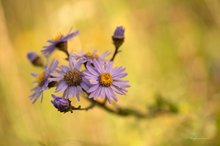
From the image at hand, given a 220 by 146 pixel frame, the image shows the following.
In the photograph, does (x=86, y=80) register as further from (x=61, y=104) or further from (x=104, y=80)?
(x=61, y=104)

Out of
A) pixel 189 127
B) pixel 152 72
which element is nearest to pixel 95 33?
pixel 152 72

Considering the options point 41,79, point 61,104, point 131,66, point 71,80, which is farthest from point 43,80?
point 131,66

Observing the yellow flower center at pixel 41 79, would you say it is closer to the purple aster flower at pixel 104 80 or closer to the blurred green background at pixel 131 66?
the purple aster flower at pixel 104 80

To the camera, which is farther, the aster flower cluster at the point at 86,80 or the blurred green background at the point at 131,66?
the blurred green background at the point at 131,66

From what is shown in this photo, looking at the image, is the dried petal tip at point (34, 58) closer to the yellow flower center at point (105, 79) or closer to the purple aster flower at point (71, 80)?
the purple aster flower at point (71, 80)

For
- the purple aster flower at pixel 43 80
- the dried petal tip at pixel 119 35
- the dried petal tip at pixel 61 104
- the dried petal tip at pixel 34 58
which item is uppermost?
the dried petal tip at pixel 119 35

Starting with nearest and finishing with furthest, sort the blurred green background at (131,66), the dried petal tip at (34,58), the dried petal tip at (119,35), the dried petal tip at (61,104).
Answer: the dried petal tip at (61,104)
the dried petal tip at (119,35)
the dried petal tip at (34,58)
the blurred green background at (131,66)

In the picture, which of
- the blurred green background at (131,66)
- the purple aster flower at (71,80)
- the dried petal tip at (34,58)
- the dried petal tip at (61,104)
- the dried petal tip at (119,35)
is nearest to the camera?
the dried petal tip at (61,104)

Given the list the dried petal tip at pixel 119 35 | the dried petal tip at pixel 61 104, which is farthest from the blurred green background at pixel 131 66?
the dried petal tip at pixel 61 104

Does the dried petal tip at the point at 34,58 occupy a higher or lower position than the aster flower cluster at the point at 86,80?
higher
